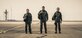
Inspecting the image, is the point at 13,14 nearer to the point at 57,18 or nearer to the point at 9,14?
the point at 9,14

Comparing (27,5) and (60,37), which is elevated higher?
(27,5)

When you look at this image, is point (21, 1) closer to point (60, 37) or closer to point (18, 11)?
point (18, 11)

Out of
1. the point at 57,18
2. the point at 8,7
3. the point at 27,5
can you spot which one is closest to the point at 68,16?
the point at 27,5

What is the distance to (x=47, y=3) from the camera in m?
45.4

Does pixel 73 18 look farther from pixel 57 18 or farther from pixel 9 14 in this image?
pixel 57 18

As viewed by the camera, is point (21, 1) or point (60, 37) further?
point (21, 1)

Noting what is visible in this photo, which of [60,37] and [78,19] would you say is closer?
[60,37]

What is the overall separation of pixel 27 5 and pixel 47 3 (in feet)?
10.4

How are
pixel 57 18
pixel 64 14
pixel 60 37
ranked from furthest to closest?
1. pixel 64 14
2. pixel 57 18
3. pixel 60 37

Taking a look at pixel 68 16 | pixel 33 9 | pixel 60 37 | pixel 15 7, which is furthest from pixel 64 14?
pixel 60 37

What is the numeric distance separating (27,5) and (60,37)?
30.9m

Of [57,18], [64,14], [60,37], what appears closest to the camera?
[60,37]

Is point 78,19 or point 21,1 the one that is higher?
point 21,1

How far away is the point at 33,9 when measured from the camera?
1786 inches
